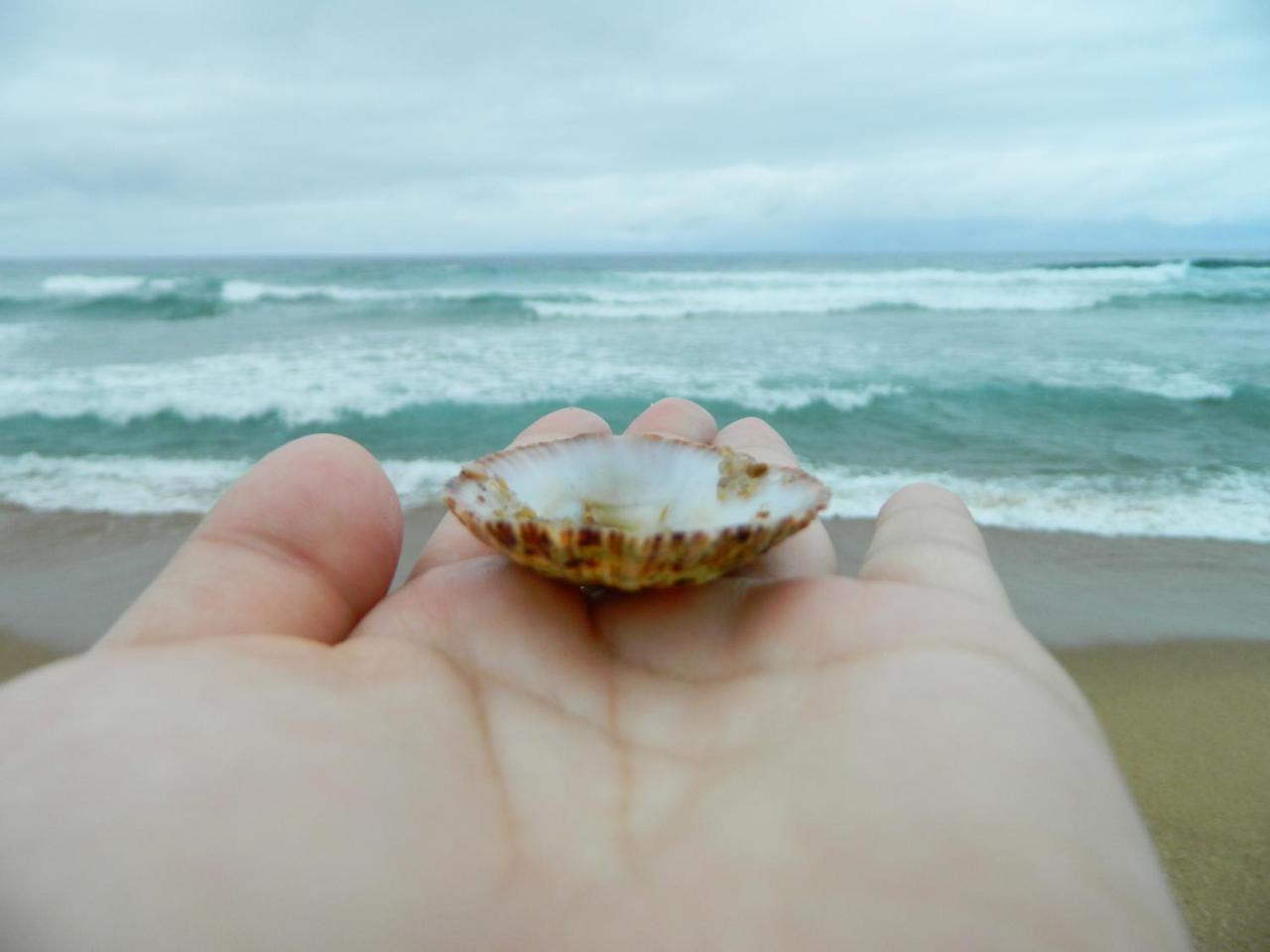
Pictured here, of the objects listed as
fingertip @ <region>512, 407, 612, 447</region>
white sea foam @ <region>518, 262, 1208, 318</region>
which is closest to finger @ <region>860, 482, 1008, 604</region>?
fingertip @ <region>512, 407, 612, 447</region>

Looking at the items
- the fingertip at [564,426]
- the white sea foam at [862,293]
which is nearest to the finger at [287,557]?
the fingertip at [564,426]

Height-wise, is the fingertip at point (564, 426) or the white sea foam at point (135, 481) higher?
the fingertip at point (564, 426)

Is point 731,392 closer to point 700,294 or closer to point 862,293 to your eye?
point 700,294

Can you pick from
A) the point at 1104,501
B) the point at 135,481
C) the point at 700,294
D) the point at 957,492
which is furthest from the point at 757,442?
the point at 700,294

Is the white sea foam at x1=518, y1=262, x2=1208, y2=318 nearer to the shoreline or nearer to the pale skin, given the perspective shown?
the shoreline

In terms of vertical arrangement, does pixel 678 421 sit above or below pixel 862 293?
above

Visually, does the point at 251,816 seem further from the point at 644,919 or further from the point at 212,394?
the point at 212,394

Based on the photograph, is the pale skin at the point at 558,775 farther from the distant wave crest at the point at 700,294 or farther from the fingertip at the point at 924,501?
the distant wave crest at the point at 700,294
